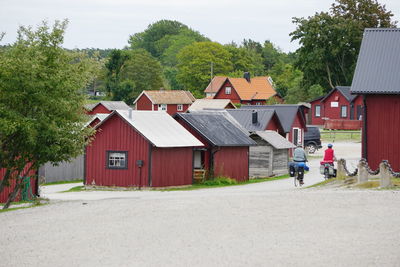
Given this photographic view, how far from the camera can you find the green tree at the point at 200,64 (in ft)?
431

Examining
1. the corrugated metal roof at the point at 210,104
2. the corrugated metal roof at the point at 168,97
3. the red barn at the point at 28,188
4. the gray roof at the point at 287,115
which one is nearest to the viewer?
the red barn at the point at 28,188

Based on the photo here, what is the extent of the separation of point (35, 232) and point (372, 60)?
1860 cm

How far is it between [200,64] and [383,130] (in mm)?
102629

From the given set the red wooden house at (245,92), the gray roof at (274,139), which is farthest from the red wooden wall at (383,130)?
the red wooden house at (245,92)

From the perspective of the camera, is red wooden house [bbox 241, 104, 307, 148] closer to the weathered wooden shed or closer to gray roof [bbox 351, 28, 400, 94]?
the weathered wooden shed

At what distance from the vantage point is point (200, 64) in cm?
13138

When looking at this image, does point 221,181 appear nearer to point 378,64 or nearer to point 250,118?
point 250,118

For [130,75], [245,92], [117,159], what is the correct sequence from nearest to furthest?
[117,159]
[245,92]
[130,75]

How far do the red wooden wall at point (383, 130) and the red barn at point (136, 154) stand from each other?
11.0m

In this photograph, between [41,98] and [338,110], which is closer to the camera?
[41,98]

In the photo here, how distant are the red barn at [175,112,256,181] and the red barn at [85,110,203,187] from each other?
7.07 ft

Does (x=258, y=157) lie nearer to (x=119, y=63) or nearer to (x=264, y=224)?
(x=264, y=224)

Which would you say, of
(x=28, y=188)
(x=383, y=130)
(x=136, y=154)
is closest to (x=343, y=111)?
(x=136, y=154)

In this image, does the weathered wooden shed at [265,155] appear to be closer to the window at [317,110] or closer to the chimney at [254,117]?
the chimney at [254,117]
